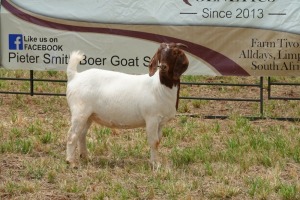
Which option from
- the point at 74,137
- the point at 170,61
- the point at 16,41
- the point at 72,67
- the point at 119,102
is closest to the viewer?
the point at 170,61

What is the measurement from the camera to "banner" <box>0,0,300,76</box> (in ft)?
36.7

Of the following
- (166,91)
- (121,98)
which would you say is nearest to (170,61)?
(166,91)

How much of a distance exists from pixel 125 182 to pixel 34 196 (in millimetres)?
952

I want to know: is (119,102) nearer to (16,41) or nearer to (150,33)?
(150,33)

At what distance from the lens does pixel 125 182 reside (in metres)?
7.55

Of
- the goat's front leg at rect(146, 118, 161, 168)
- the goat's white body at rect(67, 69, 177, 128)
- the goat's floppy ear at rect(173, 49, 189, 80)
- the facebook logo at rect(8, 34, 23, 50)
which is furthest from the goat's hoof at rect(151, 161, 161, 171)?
the facebook logo at rect(8, 34, 23, 50)

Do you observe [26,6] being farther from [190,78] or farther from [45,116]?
[190,78]

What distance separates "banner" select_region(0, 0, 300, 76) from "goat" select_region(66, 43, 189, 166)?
3.06 meters

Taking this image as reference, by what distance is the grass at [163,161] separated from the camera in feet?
23.6

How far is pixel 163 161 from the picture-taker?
841cm

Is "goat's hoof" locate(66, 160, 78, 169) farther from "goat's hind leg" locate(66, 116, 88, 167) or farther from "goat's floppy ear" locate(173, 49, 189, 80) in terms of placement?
"goat's floppy ear" locate(173, 49, 189, 80)

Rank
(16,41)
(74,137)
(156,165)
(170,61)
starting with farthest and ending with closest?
(16,41) < (74,137) < (156,165) < (170,61)

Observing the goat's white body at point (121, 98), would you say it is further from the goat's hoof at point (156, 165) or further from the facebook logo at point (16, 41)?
the facebook logo at point (16, 41)

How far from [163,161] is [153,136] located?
37 cm
